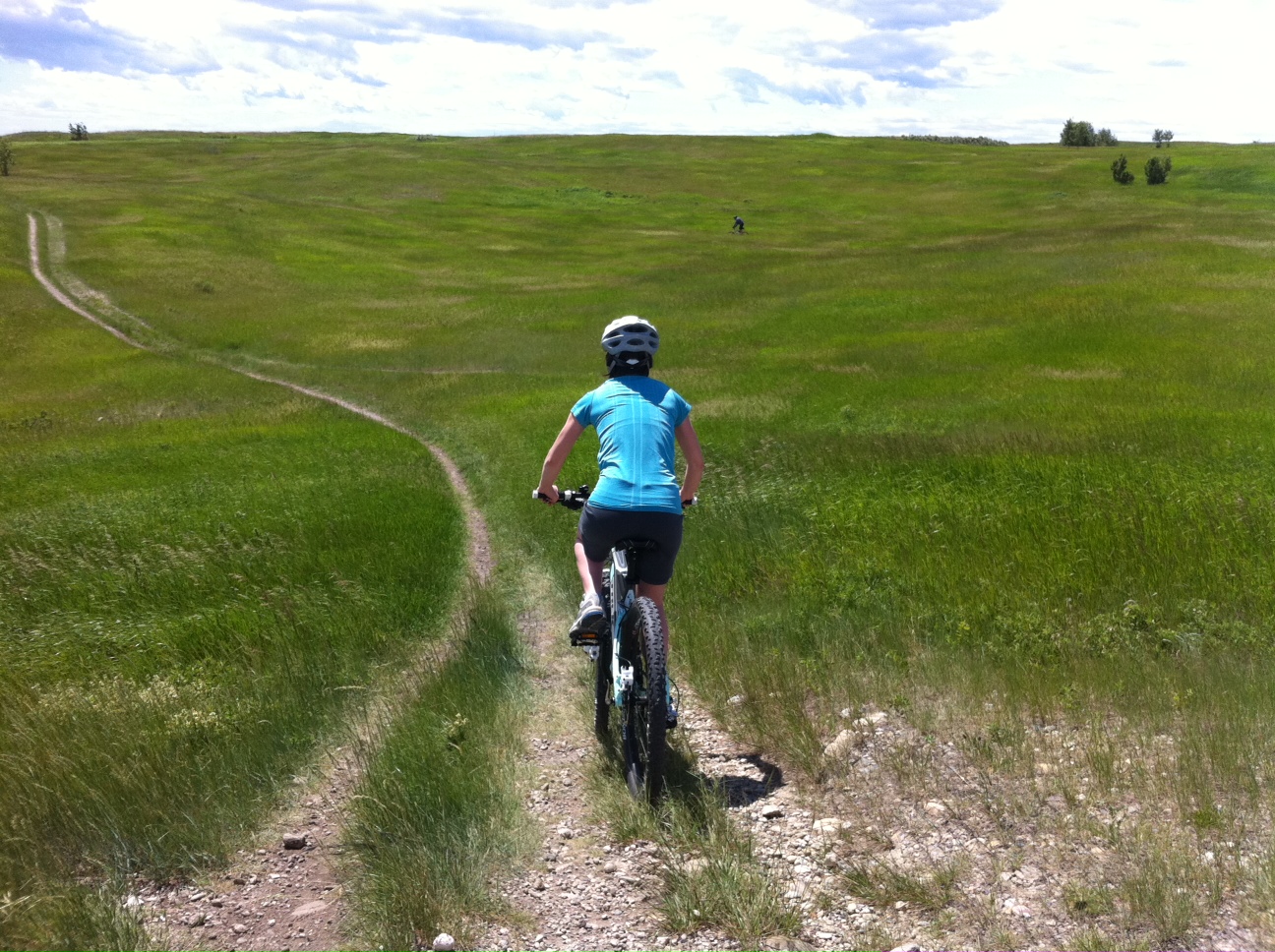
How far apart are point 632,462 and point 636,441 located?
0.16m

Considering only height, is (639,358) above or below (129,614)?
above

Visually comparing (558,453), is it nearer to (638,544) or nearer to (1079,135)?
(638,544)

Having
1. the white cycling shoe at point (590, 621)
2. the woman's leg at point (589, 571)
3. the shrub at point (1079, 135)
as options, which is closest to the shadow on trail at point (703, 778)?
the white cycling shoe at point (590, 621)

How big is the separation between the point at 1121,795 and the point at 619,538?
3.36 meters

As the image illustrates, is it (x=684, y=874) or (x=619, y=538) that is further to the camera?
(x=619, y=538)

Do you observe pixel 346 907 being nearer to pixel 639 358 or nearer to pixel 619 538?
pixel 619 538

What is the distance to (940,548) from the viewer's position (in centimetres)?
1102

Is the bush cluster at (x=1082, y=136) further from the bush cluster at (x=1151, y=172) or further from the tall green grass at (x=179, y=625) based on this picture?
the tall green grass at (x=179, y=625)

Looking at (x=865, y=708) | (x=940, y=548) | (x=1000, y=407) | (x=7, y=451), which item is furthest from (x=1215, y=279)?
(x=7, y=451)

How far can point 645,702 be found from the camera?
5.95m

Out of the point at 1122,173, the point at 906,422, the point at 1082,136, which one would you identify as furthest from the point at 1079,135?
the point at 906,422

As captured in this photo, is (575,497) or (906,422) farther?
(906,422)

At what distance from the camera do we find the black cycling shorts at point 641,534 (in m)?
6.16

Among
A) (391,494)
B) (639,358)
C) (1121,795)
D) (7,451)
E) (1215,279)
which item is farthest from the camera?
(1215,279)
